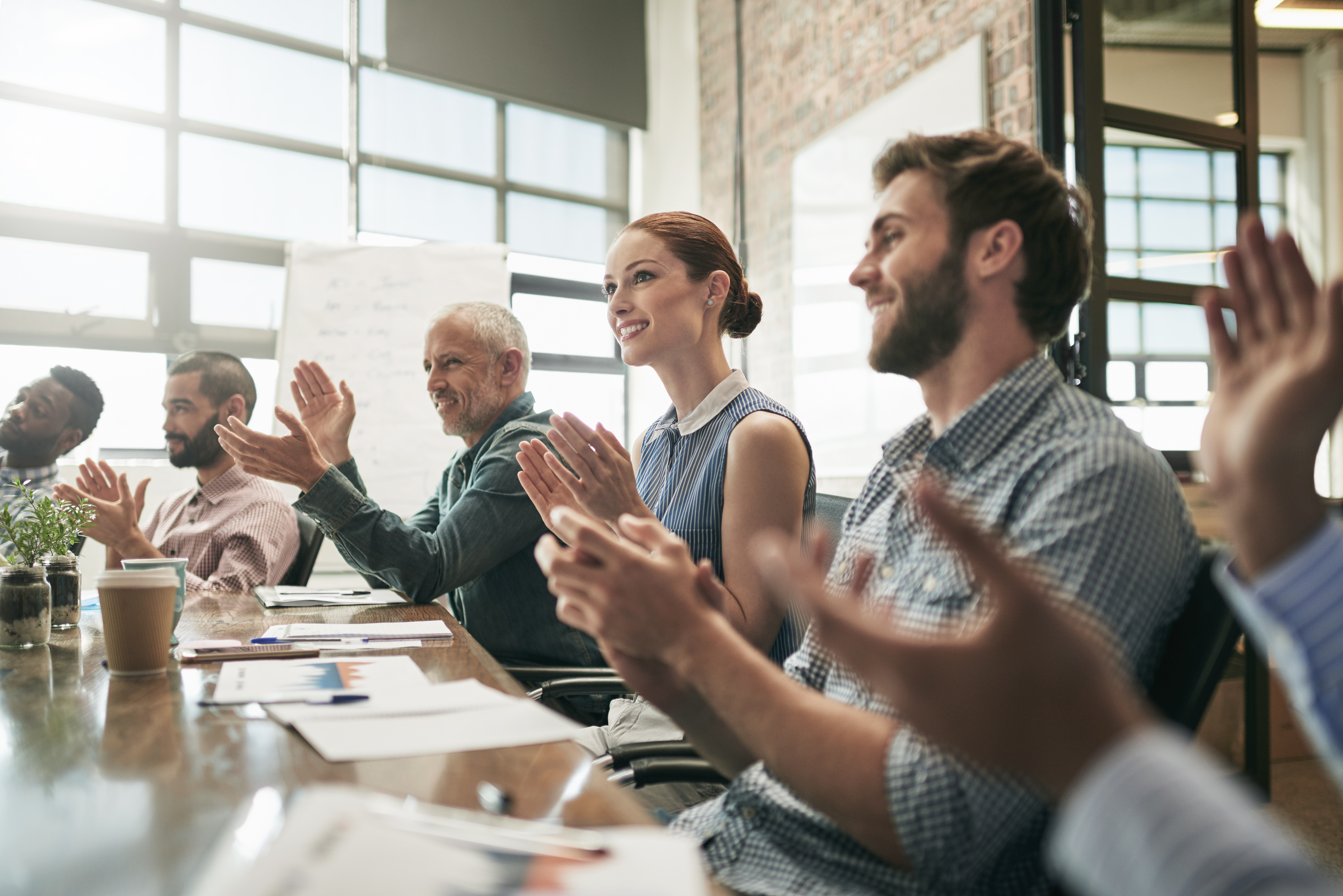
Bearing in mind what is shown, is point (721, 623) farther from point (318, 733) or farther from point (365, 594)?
point (365, 594)

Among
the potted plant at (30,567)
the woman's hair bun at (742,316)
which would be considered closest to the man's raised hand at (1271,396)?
the woman's hair bun at (742,316)

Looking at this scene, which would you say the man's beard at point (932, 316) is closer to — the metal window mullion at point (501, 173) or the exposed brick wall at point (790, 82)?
the exposed brick wall at point (790, 82)

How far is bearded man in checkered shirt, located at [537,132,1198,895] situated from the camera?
714 mm

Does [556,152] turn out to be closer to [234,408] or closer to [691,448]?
[234,408]

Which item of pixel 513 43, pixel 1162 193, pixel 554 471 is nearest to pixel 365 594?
pixel 554 471

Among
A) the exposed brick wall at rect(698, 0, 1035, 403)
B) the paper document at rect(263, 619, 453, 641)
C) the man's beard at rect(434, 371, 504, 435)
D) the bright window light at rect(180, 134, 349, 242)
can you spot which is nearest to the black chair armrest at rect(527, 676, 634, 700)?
the paper document at rect(263, 619, 453, 641)

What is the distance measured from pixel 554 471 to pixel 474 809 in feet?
2.97

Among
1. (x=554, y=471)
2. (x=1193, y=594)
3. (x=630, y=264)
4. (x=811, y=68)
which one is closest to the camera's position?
(x=1193, y=594)

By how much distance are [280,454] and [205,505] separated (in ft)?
3.25

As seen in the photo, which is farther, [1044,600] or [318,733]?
[318,733]

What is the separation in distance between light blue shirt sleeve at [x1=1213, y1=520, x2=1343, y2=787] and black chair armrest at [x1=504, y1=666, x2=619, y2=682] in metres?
1.14

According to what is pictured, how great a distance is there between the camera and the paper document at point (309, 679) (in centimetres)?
96

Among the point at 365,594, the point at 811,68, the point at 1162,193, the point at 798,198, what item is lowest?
the point at 365,594

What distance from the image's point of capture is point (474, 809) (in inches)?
24.4
